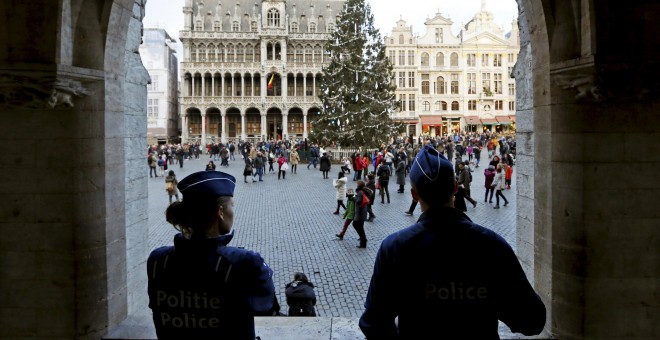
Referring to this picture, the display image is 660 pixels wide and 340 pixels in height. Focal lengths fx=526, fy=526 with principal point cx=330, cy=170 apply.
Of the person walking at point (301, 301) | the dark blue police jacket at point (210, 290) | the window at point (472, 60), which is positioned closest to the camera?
the dark blue police jacket at point (210, 290)

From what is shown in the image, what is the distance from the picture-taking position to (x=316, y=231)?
1420cm

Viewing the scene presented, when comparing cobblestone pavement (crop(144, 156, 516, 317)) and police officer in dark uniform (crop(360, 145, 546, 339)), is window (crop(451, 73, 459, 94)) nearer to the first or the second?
cobblestone pavement (crop(144, 156, 516, 317))

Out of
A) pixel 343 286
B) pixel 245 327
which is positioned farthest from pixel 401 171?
pixel 245 327

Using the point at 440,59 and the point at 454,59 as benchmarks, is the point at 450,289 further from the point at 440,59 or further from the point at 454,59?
the point at 454,59

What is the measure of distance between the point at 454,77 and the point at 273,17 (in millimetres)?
24892

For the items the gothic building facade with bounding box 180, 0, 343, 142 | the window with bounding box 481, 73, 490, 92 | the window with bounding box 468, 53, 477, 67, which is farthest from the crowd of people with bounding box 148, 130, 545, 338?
the window with bounding box 481, 73, 490, 92

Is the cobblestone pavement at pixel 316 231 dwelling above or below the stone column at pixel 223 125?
below

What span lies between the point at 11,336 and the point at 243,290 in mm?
3104

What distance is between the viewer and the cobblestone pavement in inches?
368

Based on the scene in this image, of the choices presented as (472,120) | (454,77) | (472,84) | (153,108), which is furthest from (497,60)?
(153,108)

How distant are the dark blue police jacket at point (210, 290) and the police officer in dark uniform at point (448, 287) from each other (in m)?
0.58

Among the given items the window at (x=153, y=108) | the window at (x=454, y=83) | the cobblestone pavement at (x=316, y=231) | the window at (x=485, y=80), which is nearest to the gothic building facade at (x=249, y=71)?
the window at (x=153, y=108)

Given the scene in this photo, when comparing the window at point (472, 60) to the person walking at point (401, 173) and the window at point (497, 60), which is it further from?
the person walking at point (401, 173)

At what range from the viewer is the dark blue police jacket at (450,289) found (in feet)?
8.03
